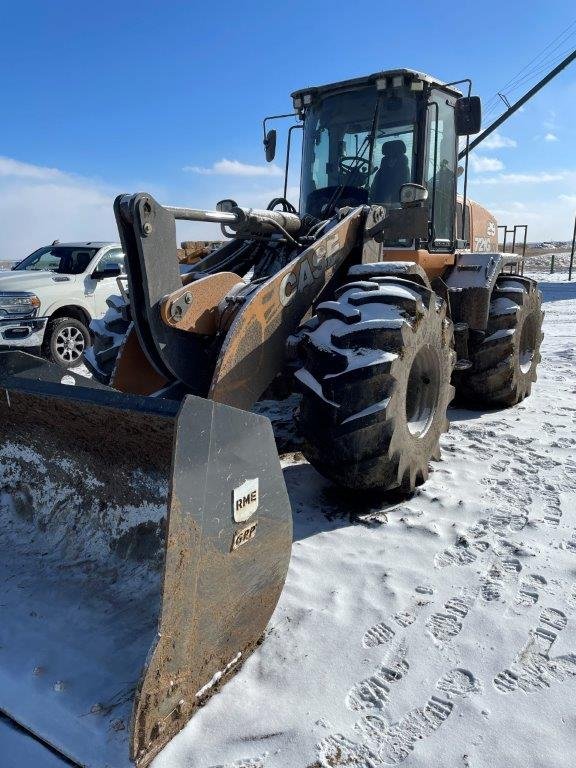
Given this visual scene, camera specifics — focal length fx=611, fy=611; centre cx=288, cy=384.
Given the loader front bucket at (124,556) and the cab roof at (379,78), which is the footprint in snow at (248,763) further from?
the cab roof at (379,78)

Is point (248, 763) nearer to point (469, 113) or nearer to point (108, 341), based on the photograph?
point (108, 341)

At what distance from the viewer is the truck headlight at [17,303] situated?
8648 millimetres

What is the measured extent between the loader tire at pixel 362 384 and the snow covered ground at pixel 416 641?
404mm

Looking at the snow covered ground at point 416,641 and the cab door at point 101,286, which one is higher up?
the cab door at point 101,286

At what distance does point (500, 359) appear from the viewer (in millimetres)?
5723

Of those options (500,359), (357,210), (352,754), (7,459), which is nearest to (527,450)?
(500,359)

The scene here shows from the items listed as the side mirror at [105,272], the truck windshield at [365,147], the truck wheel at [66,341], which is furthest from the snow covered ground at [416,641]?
the side mirror at [105,272]

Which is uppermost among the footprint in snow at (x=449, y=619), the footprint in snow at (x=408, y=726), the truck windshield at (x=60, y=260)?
the truck windshield at (x=60, y=260)

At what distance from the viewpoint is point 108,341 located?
4.87 meters

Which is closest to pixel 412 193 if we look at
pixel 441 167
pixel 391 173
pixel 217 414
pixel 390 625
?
pixel 391 173

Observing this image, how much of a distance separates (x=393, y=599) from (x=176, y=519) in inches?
51.6

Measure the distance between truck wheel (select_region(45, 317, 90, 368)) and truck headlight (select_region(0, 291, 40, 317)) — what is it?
0.43m

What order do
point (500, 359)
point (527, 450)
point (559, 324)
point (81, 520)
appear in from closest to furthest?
1. point (81, 520)
2. point (527, 450)
3. point (500, 359)
4. point (559, 324)

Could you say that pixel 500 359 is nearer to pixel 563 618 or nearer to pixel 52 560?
pixel 563 618
